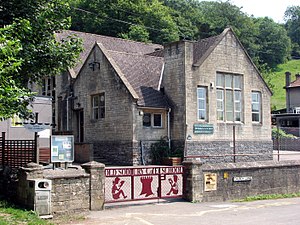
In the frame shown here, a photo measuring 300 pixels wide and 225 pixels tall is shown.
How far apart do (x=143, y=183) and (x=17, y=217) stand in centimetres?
460

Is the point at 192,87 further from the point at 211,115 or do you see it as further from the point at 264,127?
the point at 264,127

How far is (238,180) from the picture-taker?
16812 millimetres

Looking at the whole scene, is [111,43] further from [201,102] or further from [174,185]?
[174,185]

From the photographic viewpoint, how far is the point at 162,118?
85.6ft

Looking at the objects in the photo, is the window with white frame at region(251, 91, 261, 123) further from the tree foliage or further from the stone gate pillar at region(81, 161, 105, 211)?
the tree foliage

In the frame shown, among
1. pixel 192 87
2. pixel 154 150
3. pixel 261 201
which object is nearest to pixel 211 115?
pixel 192 87

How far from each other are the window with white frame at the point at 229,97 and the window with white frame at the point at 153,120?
13.0 feet

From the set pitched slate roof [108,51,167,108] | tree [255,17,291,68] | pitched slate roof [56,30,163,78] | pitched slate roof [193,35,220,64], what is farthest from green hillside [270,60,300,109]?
pitched slate roof [108,51,167,108]

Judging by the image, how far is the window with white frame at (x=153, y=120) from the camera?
25.4m

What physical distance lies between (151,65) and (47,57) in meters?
14.9

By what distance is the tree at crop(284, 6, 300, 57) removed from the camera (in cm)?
11962

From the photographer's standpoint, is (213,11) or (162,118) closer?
(162,118)

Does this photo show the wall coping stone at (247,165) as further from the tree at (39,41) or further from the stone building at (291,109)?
the stone building at (291,109)

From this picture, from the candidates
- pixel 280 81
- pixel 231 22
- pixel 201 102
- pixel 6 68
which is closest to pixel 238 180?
pixel 201 102
